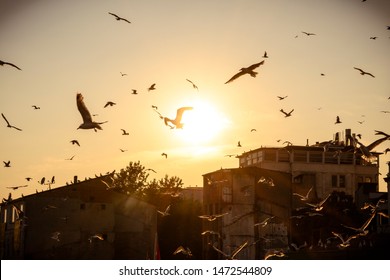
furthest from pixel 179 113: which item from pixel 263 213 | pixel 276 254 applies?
pixel 263 213

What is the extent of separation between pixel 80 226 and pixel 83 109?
46.3 m

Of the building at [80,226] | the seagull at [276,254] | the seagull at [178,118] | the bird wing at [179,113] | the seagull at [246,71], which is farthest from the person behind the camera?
the building at [80,226]

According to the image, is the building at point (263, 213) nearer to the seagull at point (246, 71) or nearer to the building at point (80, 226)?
the building at point (80, 226)

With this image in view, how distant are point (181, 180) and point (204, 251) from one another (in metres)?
51.0

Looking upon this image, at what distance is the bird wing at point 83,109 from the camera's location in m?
28.2

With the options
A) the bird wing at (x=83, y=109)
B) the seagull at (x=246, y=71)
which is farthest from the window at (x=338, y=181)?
the bird wing at (x=83, y=109)

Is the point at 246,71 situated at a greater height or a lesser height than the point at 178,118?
greater

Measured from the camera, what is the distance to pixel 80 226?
73.3m

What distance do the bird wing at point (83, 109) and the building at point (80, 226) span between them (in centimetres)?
4128

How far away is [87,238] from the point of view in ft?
241

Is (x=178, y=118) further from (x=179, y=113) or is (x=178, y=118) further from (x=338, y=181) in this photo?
(x=338, y=181)

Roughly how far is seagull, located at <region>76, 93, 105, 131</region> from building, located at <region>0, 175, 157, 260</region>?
41.3 metres
